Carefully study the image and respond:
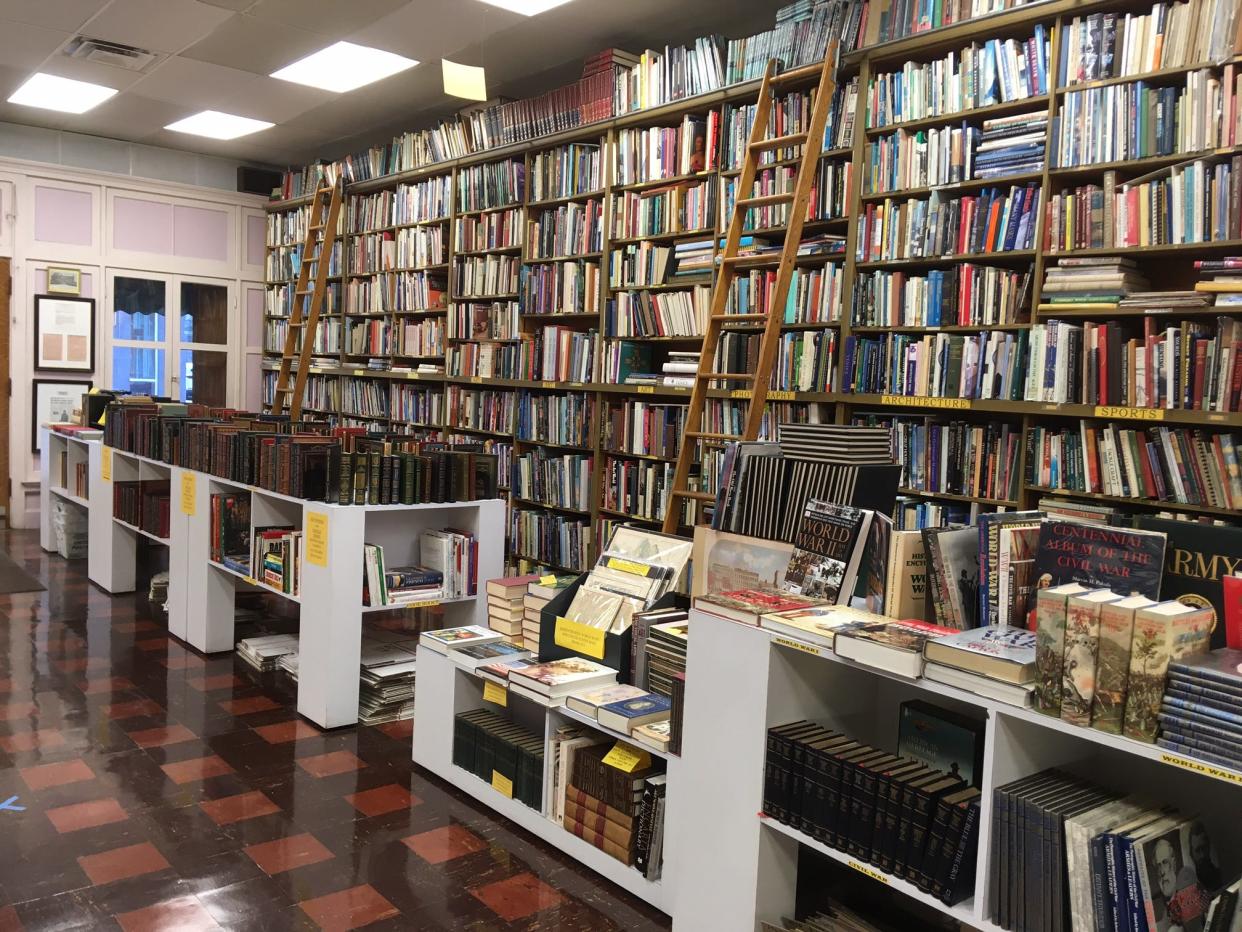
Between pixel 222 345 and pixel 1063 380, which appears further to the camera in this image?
pixel 222 345

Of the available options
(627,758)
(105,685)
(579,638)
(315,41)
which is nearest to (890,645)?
(627,758)

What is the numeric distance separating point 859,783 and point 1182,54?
3.18 meters

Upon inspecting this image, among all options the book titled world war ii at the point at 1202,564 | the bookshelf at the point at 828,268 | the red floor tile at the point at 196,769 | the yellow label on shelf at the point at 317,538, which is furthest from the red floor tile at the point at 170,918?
the bookshelf at the point at 828,268

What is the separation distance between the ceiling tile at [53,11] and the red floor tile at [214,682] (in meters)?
3.98

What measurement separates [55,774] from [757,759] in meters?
2.72

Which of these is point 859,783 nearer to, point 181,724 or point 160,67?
point 181,724

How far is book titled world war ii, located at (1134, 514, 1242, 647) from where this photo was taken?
75.3 inches

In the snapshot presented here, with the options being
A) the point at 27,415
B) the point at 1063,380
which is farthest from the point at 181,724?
the point at 27,415

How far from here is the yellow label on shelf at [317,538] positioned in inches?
162

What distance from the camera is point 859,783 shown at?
215 cm

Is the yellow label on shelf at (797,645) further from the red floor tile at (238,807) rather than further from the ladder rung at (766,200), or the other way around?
the ladder rung at (766,200)

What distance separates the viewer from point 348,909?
2771 mm

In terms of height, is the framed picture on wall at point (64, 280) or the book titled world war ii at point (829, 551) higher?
the framed picture on wall at point (64, 280)

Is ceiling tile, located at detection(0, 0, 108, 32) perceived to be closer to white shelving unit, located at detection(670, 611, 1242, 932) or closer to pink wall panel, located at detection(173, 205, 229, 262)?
pink wall panel, located at detection(173, 205, 229, 262)
